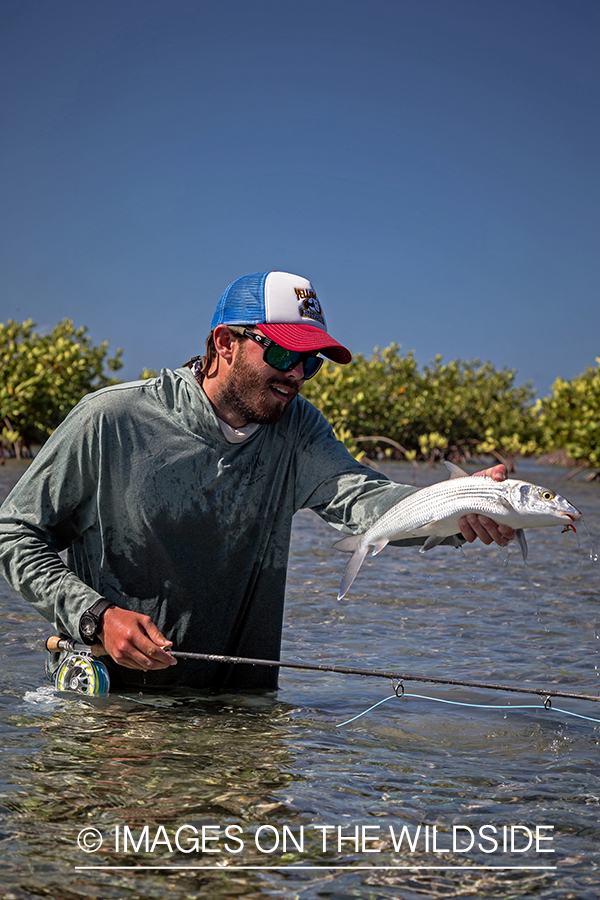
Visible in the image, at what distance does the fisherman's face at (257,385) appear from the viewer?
12.2 ft

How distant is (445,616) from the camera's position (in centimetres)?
694

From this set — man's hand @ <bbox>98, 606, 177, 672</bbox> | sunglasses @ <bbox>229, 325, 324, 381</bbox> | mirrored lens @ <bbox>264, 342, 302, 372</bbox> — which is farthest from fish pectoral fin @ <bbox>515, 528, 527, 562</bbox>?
man's hand @ <bbox>98, 606, 177, 672</bbox>

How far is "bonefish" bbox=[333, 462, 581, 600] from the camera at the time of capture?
307 centimetres

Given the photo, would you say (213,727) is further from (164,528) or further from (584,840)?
(584,840)

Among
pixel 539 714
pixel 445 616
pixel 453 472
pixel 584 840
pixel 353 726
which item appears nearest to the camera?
pixel 584 840

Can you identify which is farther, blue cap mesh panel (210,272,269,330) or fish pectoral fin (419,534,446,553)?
blue cap mesh panel (210,272,269,330)

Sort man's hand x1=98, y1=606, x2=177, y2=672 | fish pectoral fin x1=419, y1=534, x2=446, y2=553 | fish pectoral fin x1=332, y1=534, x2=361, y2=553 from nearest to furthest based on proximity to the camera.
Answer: man's hand x1=98, y1=606, x2=177, y2=672
fish pectoral fin x1=419, y1=534, x2=446, y2=553
fish pectoral fin x1=332, y1=534, x2=361, y2=553

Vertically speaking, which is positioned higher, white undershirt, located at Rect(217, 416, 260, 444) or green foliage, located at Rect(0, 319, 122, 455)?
green foliage, located at Rect(0, 319, 122, 455)

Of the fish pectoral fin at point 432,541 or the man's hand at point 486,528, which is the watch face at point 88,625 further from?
the man's hand at point 486,528

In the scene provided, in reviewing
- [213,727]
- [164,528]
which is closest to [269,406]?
[164,528]

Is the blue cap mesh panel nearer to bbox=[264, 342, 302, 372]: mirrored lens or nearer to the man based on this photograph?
the man

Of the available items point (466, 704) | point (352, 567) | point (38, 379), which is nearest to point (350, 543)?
point (352, 567)

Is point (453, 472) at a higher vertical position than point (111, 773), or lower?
higher

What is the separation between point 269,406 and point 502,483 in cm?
106
